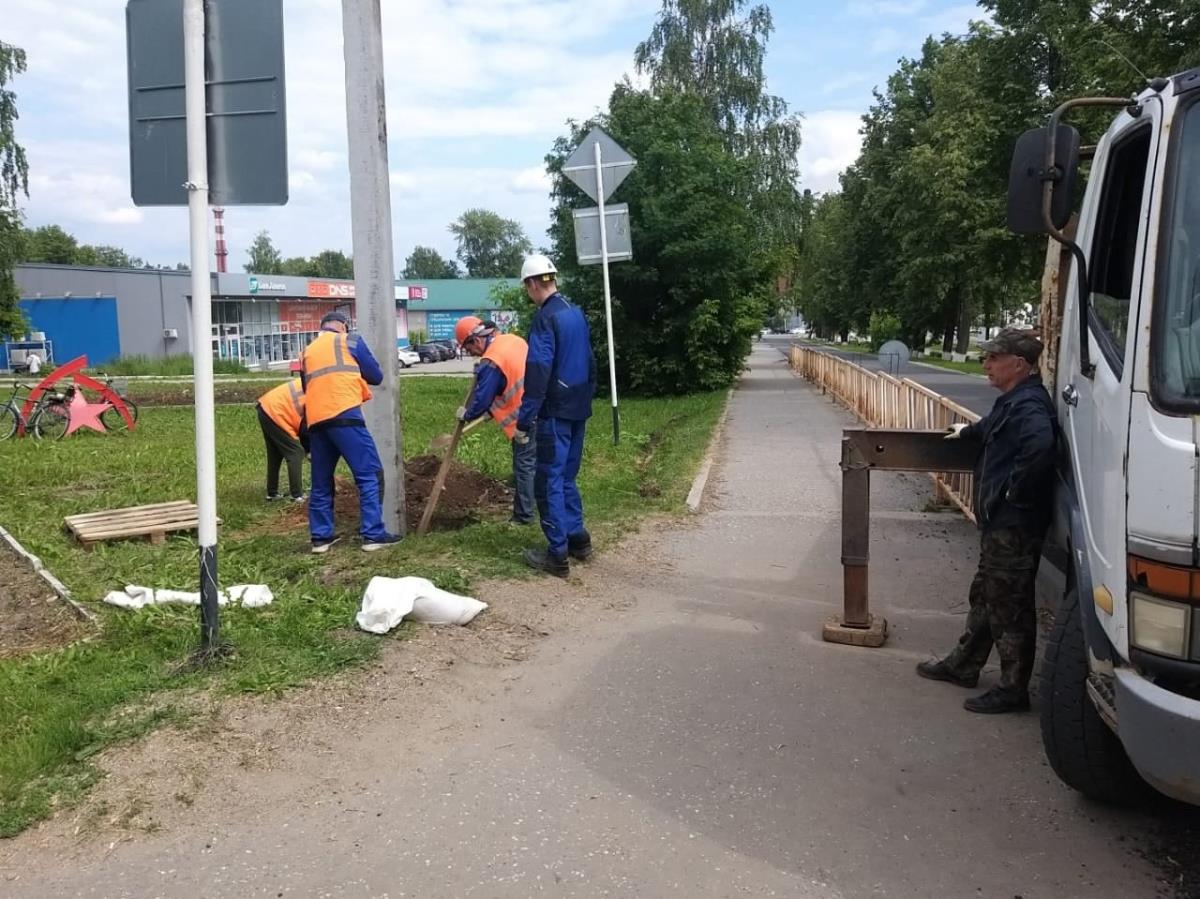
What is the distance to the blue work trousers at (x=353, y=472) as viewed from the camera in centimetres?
691

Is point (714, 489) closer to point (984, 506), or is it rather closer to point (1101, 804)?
point (984, 506)

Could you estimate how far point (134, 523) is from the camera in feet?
26.9

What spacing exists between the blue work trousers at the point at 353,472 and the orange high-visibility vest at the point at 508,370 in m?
1.21

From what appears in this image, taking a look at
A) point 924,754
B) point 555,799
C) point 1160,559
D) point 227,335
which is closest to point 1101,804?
point 924,754

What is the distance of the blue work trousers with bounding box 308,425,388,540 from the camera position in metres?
6.91

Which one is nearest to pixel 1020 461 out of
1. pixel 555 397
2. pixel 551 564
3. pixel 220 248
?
pixel 555 397

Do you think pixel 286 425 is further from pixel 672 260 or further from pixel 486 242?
pixel 486 242

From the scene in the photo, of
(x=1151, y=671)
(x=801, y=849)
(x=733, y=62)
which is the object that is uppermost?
(x=733, y=62)

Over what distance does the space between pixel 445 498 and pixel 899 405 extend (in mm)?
5860

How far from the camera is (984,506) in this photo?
14.8ft

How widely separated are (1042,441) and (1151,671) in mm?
1601

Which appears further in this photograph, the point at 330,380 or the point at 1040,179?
the point at 330,380

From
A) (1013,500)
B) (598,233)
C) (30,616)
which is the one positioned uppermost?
(598,233)

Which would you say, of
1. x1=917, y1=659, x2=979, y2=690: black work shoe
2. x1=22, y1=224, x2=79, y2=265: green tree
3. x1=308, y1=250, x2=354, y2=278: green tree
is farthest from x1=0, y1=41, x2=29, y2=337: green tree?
x1=308, y1=250, x2=354, y2=278: green tree
